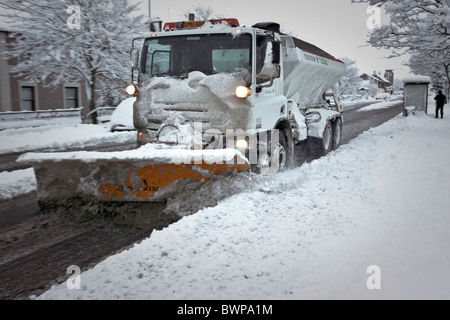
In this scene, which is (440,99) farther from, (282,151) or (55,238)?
→ (55,238)

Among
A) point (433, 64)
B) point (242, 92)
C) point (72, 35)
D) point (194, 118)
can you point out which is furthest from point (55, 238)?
point (433, 64)

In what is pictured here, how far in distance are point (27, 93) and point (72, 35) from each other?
7.25 m

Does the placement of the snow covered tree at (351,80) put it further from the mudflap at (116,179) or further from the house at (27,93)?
the mudflap at (116,179)

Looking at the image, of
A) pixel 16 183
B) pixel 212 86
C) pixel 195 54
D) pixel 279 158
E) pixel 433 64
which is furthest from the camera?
pixel 433 64

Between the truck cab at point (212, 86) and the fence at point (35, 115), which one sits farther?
the fence at point (35, 115)

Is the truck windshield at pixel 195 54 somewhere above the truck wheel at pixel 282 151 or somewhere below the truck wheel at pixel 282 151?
above

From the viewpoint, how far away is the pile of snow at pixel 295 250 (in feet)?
9.39

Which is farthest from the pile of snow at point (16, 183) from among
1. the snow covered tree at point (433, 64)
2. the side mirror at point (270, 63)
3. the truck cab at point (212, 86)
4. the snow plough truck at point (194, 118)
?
the snow covered tree at point (433, 64)

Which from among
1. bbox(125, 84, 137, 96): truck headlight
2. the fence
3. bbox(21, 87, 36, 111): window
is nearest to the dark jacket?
the fence

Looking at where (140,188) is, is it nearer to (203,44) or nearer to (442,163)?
(203,44)

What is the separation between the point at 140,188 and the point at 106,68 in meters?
14.8

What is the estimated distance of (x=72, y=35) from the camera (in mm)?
17094

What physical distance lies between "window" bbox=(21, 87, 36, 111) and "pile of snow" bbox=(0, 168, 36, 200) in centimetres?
1665
